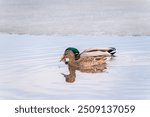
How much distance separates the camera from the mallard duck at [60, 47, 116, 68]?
232 cm

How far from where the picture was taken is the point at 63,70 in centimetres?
232

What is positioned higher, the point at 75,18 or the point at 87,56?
the point at 75,18

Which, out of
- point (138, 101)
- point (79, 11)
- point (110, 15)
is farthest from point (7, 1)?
point (138, 101)

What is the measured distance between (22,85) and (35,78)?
0.08 m

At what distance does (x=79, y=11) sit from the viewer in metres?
2.37

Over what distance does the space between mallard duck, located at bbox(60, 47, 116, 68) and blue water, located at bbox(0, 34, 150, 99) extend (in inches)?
1.1

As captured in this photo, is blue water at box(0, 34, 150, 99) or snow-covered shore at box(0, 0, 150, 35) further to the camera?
snow-covered shore at box(0, 0, 150, 35)

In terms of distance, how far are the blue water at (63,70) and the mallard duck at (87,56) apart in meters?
0.03

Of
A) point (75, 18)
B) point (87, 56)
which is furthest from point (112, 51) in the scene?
point (75, 18)

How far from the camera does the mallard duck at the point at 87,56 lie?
7.61 ft

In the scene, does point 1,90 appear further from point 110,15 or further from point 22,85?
point 110,15

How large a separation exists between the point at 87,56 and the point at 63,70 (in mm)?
154

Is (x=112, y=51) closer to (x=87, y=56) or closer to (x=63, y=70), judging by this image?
(x=87, y=56)

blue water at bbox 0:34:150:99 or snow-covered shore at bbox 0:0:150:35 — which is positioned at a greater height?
snow-covered shore at bbox 0:0:150:35
